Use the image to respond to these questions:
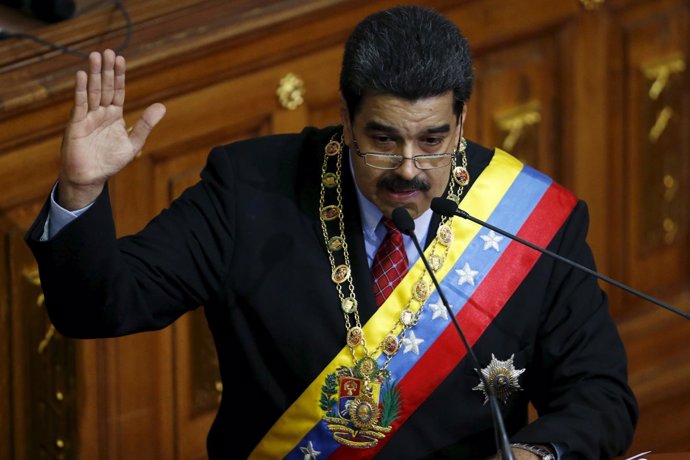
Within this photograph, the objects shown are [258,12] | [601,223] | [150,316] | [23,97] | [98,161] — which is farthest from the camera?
[601,223]

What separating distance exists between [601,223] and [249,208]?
1.65 m

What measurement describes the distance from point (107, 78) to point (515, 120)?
1778 mm

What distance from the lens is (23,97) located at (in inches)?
136

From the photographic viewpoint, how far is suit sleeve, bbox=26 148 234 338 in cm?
257

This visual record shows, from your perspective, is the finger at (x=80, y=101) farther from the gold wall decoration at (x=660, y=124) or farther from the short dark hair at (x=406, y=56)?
the gold wall decoration at (x=660, y=124)

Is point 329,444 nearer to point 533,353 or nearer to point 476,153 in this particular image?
point 533,353

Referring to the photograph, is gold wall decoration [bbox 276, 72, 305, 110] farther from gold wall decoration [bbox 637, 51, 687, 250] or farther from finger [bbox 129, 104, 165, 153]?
finger [bbox 129, 104, 165, 153]

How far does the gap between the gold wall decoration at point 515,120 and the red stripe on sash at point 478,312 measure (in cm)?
116

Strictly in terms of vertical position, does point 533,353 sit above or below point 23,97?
below

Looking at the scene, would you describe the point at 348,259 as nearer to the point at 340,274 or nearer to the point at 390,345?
the point at 340,274

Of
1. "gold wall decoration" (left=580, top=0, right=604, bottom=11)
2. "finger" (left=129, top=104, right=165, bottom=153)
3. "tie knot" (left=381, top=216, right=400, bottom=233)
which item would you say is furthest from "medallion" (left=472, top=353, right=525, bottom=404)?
"gold wall decoration" (left=580, top=0, right=604, bottom=11)

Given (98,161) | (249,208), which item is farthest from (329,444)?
(98,161)

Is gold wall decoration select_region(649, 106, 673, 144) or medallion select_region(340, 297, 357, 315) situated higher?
gold wall decoration select_region(649, 106, 673, 144)

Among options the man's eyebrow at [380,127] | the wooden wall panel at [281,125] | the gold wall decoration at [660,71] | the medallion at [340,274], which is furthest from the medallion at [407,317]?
the gold wall decoration at [660,71]
